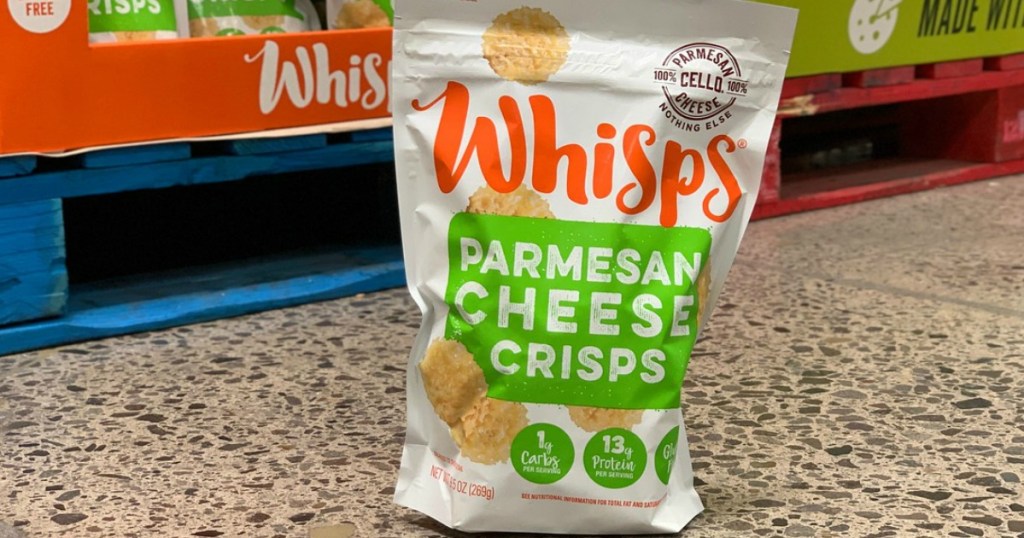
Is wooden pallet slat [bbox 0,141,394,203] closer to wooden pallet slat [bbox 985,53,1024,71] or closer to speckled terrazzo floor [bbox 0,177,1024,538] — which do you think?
speckled terrazzo floor [bbox 0,177,1024,538]

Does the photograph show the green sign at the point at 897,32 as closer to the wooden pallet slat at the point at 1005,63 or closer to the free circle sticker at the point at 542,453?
the wooden pallet slat at the point at 1005,63

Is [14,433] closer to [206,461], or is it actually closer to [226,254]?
[206,461]

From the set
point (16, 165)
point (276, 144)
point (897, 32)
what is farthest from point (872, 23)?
point (16, 165)

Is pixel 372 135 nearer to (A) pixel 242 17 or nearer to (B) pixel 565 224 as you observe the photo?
(A) pixel 242 17

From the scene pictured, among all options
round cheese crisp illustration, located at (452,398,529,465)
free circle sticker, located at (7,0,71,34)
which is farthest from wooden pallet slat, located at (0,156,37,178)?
round cheese crisp illustration, located at (452,398,529,465)

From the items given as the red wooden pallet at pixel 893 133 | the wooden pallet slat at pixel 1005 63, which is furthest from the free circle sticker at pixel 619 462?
the wooden pallet slat at pixel 1005 63

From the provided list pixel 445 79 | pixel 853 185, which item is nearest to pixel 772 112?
pixel 445 79
